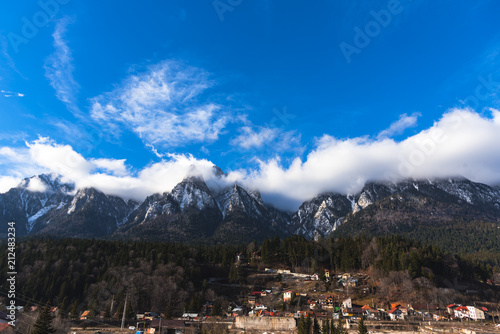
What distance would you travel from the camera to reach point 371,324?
2697 inches

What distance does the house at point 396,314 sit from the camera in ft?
241

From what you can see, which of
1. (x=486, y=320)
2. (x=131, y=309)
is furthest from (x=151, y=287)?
(x=486, y=320)

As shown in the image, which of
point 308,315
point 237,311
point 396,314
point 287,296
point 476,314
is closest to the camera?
point 308,315

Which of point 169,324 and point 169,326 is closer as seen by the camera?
point 169,326

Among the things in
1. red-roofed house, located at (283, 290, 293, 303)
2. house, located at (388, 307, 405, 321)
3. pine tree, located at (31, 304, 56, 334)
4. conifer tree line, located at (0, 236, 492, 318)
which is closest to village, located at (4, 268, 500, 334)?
house, located at (388, 307, 405, 321)

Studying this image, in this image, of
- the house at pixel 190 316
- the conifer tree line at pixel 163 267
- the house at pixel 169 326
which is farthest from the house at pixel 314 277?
the house at pixel 169 326

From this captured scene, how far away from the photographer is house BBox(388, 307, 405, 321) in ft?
241

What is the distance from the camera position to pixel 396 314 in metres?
74.5

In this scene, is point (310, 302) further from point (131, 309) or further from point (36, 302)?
point (36, 302)

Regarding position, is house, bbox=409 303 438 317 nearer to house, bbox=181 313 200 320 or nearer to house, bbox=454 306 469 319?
house, bbox=454 306 469 319

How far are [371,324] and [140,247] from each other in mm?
102046

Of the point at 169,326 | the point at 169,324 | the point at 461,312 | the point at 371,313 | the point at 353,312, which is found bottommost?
the point at 169,326

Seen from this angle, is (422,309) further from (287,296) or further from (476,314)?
(287,296)

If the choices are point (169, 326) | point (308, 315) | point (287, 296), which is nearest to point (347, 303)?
point (287, 296)
